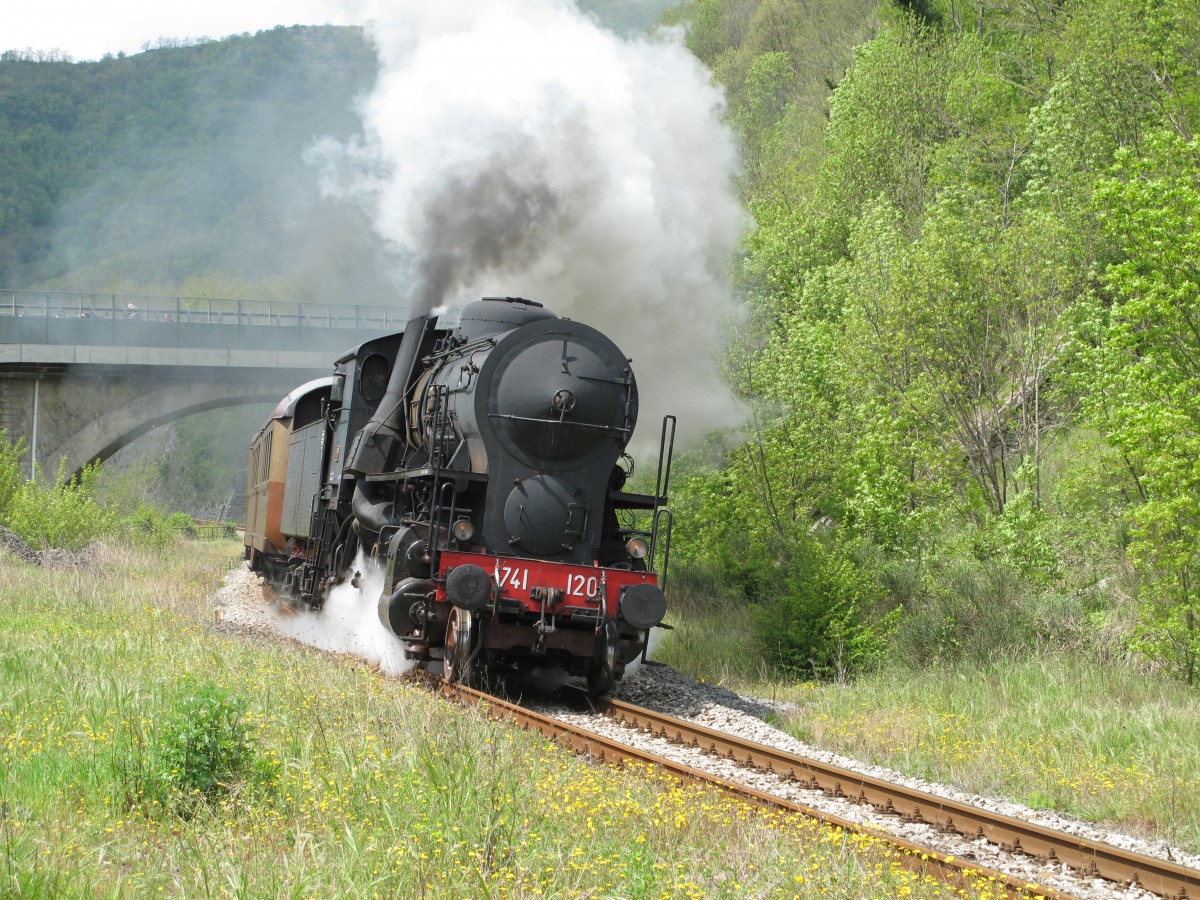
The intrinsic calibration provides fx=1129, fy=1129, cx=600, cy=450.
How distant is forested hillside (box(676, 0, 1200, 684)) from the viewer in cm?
1027

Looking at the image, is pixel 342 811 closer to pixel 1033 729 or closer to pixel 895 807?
pixel 895 807

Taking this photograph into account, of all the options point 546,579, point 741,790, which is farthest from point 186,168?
point 741,790

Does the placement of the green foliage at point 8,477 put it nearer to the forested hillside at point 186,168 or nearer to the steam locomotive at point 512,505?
the steam locomotive at point 512,505

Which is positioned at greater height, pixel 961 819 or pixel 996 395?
pixel 996 395

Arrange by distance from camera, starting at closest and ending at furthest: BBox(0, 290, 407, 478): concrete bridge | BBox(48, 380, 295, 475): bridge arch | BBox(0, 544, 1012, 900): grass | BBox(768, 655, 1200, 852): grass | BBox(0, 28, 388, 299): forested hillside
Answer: BBox(0, 544, 1012, 900): grass, BBox(768, 655, 1200, 852): grass, BBox(0, 290, 407, 478): concrete bridge, BBox(48, 380, 295, 475): bridge arch, BBox(0, 28, 388, 299): forested hillside

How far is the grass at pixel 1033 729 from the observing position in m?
6.60

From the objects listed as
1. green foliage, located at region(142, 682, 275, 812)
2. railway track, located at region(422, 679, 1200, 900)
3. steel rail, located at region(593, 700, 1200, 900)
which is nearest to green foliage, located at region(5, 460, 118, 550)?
railway track, located at region(422, 679, 1200, 900)

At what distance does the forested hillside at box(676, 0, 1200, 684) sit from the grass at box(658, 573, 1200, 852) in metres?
0.61

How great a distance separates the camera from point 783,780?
22.7 ft

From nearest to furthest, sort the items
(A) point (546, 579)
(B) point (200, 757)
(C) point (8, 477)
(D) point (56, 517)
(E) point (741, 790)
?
(B) point (200, 757)
(E) point (741, 790)
(A) point (546, 579)
(D) point (56, 517)
(C) point (8, 477)

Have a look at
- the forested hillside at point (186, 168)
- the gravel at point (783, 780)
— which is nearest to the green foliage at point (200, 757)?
the gravel at point (783, 780)

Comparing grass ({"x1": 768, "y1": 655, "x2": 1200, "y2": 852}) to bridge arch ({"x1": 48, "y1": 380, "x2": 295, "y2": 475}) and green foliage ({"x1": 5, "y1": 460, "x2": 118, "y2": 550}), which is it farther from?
bridge arch ({"x1": 48, "y1": 380, "x2": 295, "y2": 475})

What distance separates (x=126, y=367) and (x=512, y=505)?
1074 inches

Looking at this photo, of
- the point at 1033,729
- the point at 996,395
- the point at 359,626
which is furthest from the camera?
the point at 996,395
